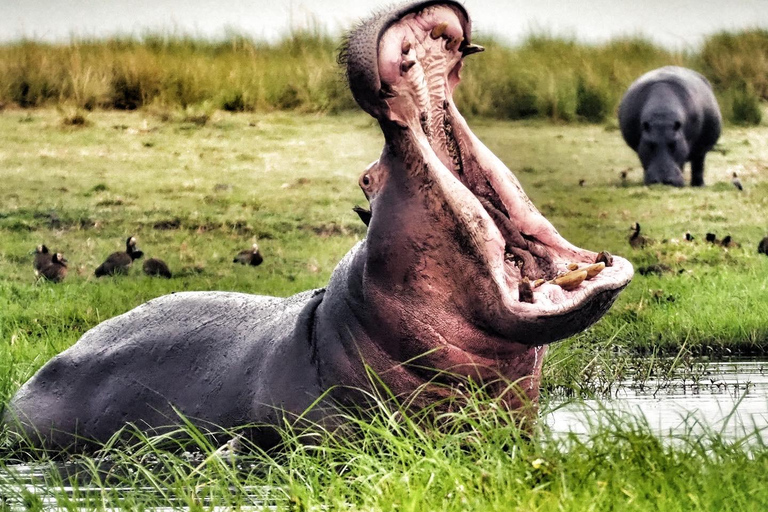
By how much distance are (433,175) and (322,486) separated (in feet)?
2.88

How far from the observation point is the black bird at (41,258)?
34.6ft

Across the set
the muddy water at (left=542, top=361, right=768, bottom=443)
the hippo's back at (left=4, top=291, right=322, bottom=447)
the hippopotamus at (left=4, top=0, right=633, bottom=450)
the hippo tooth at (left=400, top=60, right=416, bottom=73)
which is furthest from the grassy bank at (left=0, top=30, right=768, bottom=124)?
the hippo tooth at (left=400, top=60, right=416, bottom=73)

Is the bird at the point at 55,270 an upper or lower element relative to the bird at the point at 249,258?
upper

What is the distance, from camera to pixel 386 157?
3955 mm

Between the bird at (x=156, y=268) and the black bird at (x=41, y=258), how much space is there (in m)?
0.69

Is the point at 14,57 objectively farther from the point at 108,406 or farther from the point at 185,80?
the point at 108,406

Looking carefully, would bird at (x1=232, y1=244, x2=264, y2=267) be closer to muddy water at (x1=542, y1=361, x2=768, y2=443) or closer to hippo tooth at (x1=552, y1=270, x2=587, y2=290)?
muddy water at (x1=542, y1=361, x2=768, y2=443)

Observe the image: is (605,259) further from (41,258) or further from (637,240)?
(637,240)

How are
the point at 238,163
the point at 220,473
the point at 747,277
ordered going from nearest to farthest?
the point at 220,473
the point at 747,277
the point at 238,163

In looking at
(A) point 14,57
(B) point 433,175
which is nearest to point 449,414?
(B) point 433,175

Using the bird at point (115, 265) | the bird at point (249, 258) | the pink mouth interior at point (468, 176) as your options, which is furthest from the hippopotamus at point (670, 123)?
the pink mouth interior at point (468, 176)

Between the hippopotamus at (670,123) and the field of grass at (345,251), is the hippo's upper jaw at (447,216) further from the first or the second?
the hippopotamus at (670,123)

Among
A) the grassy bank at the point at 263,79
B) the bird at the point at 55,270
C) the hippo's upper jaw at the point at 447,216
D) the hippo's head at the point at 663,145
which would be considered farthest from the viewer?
the grassy bank at the point at 263,79

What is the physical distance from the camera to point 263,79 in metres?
17.4
